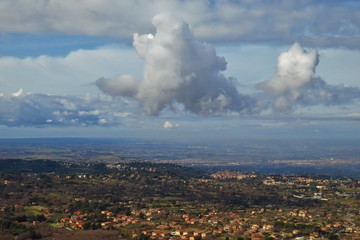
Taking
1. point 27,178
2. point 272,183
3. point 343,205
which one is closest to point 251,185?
point 272,183

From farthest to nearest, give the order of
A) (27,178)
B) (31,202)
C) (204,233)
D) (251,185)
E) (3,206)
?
(251,185) → (27,178) → (31,202) → (3,206) → (204,233)

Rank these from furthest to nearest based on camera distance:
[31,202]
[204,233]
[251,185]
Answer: [251,185] → [31,202] → [204,233]

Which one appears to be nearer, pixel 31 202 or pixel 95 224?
pixel 95 224

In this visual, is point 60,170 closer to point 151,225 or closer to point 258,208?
point 258,208

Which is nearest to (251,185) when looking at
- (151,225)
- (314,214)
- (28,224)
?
(314,214)

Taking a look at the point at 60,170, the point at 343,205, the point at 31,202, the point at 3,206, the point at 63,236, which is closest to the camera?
the point at 63,236

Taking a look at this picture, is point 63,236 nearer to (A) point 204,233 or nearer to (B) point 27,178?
(A) point 204,233
